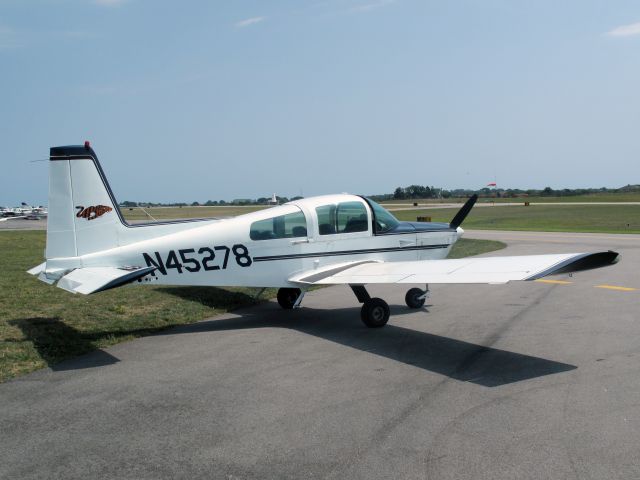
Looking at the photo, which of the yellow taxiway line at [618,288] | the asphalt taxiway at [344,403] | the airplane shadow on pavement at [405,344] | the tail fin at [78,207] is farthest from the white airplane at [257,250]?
the yellow taxiway line at [618,288]

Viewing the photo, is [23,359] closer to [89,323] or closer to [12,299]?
[89,323]

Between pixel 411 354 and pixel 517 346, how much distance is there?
5.14ft

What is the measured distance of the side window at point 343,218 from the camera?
10523 mm

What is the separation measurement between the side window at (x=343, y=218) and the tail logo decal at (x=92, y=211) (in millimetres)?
3685

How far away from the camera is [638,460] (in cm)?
450

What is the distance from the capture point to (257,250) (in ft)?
32.7

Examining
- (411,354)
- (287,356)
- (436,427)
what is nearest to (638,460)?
(436,427)

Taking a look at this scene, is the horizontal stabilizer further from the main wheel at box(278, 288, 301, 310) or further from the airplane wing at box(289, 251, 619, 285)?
the main wheel at box(278, 288, 301, 310)

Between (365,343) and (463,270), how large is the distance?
183 centimetres

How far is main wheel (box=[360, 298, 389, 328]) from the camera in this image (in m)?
9.55

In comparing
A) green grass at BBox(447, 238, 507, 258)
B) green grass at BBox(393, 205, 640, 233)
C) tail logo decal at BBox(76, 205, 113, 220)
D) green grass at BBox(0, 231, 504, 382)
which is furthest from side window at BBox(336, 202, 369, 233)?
green grass at BBox(393, 205, 640, 233)

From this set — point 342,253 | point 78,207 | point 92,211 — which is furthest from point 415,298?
point 78,207

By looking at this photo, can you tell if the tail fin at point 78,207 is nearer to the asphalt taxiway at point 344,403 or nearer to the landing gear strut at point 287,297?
the asphalt taxiway at point 344,403

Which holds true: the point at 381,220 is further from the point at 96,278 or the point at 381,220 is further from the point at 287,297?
the point at 96,278
